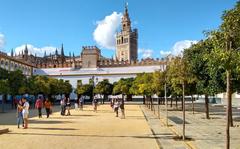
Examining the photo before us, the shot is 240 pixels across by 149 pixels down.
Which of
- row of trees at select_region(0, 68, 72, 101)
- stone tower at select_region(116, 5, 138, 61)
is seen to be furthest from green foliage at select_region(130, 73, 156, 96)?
stone tower at select_region(116, 5, 138, 61)

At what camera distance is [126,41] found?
171125 millimetres

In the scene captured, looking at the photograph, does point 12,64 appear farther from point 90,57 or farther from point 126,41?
point 126,41

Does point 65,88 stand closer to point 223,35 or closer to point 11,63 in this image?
point 11,63

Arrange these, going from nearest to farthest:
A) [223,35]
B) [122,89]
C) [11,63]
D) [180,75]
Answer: [223,35] < [180,75] < [122,89] < [11,63]

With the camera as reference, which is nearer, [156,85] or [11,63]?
[156,85]

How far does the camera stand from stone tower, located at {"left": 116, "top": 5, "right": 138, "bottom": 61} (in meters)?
170

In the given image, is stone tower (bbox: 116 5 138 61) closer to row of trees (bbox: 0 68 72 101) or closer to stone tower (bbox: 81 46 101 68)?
stone tower (bbox: 81 46 101 68)

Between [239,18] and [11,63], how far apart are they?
8878cm

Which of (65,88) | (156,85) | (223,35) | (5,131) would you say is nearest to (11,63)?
(65,88)

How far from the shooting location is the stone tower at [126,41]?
170m

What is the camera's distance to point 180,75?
19.5m

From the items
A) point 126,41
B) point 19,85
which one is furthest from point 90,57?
point 19,85

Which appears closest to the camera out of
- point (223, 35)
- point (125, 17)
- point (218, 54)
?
point (218, 54)

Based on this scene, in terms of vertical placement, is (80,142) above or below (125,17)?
below
